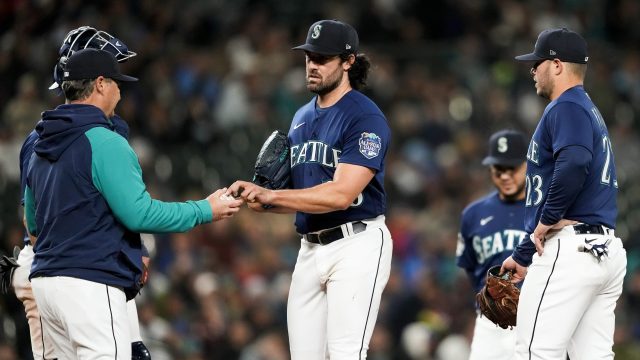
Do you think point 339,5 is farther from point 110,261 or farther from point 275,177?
point 110,261

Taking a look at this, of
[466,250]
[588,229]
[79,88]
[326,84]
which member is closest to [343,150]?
[326,84]

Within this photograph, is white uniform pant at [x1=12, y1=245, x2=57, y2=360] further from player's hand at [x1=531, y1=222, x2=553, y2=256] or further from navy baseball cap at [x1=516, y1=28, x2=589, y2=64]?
navy baseball cap at [x1=516, y1=28, x2=589, y2=64]

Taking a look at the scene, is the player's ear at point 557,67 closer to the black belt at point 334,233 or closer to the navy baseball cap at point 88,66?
the black belt at point 334,233

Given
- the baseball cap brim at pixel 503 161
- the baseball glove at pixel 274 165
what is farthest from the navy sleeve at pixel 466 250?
the baseball glove at pixel 274 165

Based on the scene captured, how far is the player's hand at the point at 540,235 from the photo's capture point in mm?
5312

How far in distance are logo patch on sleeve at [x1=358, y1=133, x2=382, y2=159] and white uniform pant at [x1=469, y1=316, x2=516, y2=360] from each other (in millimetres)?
1776

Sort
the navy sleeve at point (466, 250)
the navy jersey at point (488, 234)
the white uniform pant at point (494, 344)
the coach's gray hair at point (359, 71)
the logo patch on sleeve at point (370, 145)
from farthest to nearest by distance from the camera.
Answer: the navy sleeve at point (466, 250)
the navy jersey at point (488, 234)
the white uniform pant at point (494, 344)
the coach's gray hair at point (359, 71)
the logo patch on sleeve at point (370, 145)

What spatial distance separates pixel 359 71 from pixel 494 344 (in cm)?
211

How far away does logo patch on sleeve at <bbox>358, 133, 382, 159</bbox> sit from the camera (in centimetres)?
555

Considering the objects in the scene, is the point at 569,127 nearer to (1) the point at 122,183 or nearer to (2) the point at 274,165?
(2) the point at 274,165

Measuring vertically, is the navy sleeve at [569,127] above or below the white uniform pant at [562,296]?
above

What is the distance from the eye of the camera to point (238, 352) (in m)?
9.96

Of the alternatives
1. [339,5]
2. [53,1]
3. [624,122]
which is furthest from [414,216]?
[53,1]

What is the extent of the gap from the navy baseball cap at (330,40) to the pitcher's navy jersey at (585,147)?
1.18 m
